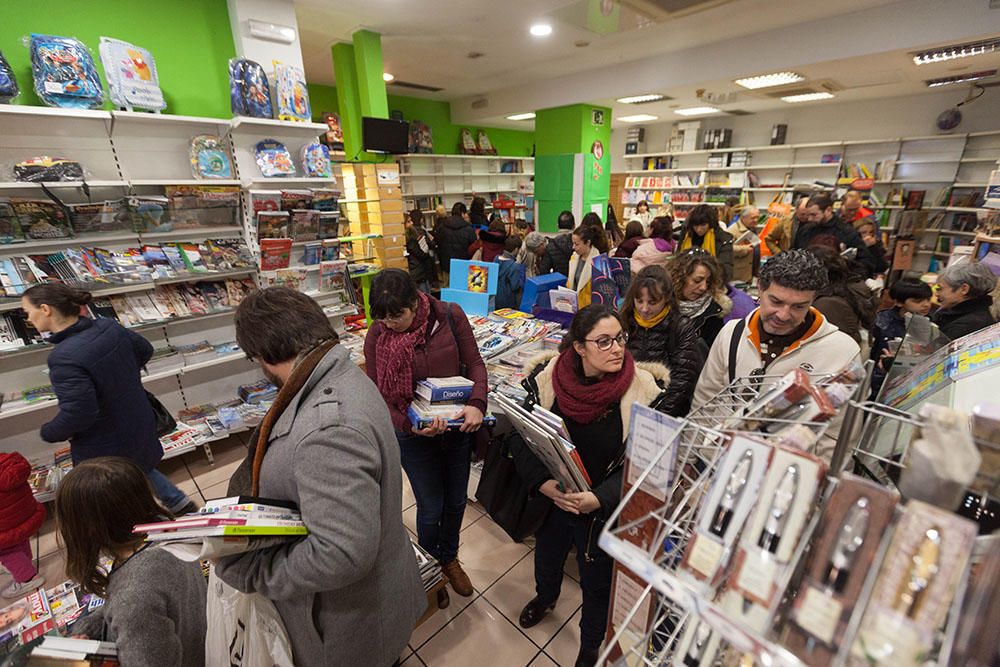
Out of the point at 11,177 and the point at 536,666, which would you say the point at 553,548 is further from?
the point at 11,177

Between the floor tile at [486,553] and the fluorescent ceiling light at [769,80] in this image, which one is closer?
the floor tile at [486,553]

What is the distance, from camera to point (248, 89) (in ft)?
11.3

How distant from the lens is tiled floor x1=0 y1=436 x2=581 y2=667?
2053 millimetres

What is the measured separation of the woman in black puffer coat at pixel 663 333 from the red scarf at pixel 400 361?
1158mm

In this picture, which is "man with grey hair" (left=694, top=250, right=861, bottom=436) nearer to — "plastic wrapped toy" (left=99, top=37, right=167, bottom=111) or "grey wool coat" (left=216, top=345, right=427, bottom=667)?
"grey wool coat" (left=216, top=345, right=427, bottom=667)

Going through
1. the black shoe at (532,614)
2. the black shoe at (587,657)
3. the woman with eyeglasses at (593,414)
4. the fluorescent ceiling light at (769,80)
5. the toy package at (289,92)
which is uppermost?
the fluorescent ceiling light at (769,80)

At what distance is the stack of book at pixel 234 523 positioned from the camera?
92 cm

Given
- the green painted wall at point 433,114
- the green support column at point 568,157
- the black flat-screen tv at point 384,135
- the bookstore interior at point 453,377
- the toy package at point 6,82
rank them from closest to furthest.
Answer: the bookstore interior at point 453,377
the toy package at point 6,82
the black flat-screen tv at point 384,135
the green painted wall at point 433,114
the green support column at point 568,157

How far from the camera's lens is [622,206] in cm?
1209

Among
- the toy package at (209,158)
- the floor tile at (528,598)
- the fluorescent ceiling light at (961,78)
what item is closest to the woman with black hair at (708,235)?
the floor tile at (528,598)

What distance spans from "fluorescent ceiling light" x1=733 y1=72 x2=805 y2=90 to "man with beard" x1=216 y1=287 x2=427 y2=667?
6.81m

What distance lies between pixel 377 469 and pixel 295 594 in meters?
0.36

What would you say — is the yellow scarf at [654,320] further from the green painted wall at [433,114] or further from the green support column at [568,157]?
the green painted wall at [433,114]

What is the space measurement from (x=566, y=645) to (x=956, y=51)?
7.22 m
